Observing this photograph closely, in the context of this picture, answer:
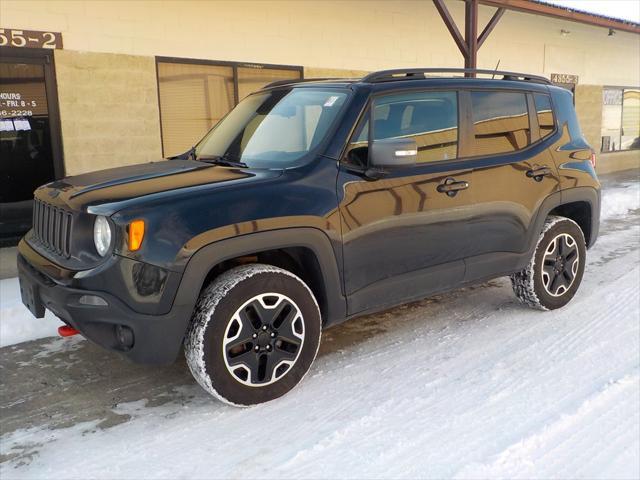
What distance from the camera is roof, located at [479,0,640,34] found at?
33.9 feet

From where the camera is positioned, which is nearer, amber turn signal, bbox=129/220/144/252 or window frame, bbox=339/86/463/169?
amber turn signal, bbox=129/220/144/252

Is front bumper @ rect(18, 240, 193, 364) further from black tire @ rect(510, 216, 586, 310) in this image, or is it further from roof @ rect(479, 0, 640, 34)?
roof @ rect(479, 0, 640, 34)

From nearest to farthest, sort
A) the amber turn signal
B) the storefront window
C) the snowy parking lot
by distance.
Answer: the snowy parking lot, the amber turn signal, the storefront window

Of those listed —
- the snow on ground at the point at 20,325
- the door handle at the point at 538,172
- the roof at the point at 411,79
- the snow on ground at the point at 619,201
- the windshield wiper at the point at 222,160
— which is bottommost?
the snow on ground at the point at 20,325

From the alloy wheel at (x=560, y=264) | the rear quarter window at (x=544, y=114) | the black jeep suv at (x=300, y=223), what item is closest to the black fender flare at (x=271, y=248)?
the black jeep suv at (x=300, y=223)

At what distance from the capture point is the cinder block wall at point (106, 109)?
24.3ft

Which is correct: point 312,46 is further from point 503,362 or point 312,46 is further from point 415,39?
point 503,362

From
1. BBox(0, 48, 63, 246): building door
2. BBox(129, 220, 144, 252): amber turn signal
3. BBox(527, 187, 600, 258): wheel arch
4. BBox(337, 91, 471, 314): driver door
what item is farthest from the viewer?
BBox(0, 48, 63, 246): building door

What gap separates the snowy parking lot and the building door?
8.71ft

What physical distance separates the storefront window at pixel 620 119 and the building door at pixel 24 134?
14727 millimetres

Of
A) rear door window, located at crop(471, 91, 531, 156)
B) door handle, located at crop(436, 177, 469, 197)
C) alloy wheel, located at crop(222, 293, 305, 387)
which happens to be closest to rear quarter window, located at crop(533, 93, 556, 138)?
rear door window, located at crop(471, 91, 531, 156)

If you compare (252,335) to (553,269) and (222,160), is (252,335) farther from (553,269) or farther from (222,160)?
(553,269)

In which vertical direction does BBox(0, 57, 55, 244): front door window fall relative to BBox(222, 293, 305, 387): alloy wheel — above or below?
above

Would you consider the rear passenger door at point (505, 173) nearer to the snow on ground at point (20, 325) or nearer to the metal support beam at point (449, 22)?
the snow on ground at point (20, 325)
